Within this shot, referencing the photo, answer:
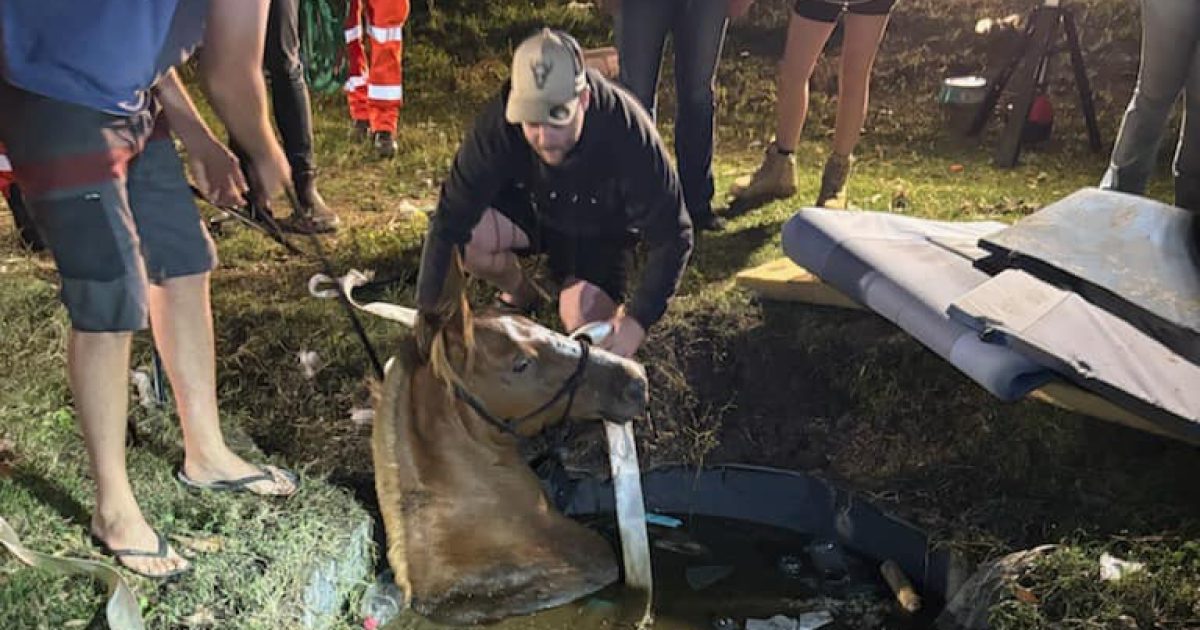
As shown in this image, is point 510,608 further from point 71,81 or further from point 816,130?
point 816,130

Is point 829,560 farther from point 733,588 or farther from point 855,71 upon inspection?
point 855,71

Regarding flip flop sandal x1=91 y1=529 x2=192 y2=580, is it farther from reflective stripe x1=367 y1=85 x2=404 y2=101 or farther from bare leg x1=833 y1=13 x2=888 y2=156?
bare leg x1=833 y1=13 x2=888 y2=156

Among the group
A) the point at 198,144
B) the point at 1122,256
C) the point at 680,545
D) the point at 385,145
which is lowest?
the point at 680,545

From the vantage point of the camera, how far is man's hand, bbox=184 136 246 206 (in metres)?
2.75

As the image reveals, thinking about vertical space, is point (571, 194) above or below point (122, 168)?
below

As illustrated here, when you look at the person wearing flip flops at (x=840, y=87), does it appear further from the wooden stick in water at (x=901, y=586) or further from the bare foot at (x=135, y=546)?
the bare foot at (x=135, y=546)

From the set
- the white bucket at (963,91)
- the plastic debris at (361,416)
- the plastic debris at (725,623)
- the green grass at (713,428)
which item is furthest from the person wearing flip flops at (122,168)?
the white bucket at (963,91)

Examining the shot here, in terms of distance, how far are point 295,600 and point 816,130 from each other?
4.92 meters

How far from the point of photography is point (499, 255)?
3729 mm

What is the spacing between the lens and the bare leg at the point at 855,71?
4.82 metres

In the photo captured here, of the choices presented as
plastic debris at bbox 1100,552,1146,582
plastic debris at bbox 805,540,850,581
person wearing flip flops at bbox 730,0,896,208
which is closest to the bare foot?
plastic debris at bbox 805,540,850,581

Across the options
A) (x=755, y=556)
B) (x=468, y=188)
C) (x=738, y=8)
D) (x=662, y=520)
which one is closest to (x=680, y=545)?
(x=662, y=520)

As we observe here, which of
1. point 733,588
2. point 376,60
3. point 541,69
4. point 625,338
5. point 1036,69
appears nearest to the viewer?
point 541,69

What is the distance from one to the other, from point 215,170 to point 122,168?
0.32 meters
